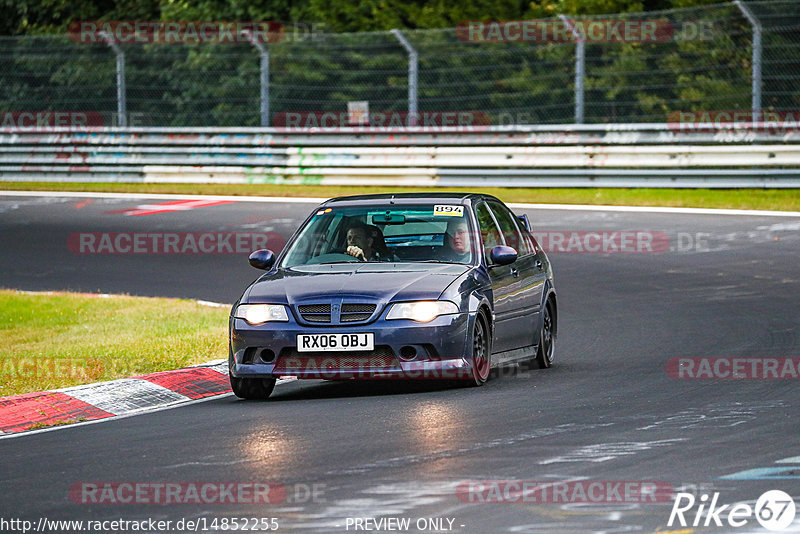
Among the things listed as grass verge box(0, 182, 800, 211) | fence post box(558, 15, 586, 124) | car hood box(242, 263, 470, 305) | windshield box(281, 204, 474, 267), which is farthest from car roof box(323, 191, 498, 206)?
fence post box(558, 15, 586, 124)

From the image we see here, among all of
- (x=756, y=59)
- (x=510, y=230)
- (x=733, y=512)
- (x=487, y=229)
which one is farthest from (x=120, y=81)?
(x=733, y=512)

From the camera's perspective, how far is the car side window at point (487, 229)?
11.0 metres

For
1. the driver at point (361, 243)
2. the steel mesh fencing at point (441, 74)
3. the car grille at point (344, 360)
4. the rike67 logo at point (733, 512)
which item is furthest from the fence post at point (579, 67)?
the rike67 logo at point (733, 512)

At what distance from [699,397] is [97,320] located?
725 cm

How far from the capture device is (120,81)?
93.1 ft

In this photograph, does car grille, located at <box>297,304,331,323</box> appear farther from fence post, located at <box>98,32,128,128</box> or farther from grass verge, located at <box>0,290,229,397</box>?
fence post, located at <box>98,32,128,128</box>

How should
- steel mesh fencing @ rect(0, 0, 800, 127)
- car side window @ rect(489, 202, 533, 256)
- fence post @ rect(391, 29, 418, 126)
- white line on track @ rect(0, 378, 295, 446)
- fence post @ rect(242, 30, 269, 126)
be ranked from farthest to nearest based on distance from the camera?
fence post @ rect(242, 30, 269, 126) < fence post @ rect(391, 29, 418, 126) < steel mesh fencing @ rect(0, 0, 800, 127) < car side window @ rect(489, 202, 533, 256) < white line on track @ rect(0, 378, 295, 446)

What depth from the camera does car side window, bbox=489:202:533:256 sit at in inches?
458

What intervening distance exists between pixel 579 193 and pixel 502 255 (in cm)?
1393

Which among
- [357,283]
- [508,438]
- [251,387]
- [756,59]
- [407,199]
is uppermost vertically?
[756,59]

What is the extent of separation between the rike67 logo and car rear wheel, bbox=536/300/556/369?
5004 millimetres

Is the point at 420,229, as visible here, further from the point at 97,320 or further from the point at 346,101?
the point at 346,101

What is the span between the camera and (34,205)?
85.5 ft

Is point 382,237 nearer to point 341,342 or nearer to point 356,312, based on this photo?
point 356,312
